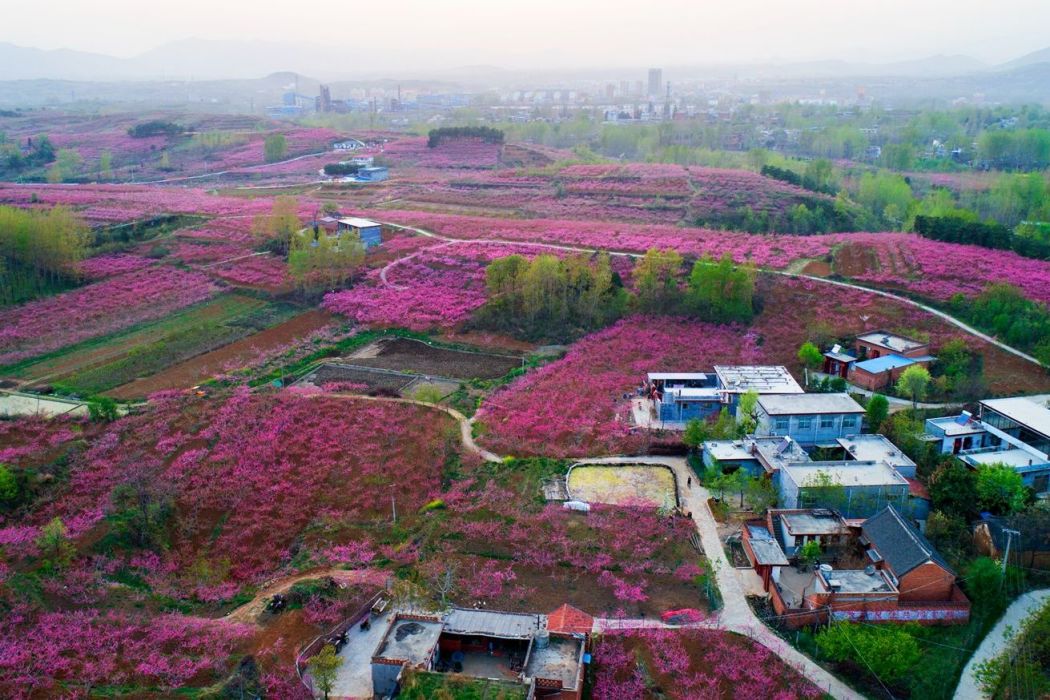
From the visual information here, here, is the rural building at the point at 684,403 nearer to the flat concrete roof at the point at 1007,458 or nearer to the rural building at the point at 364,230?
the flat concrete roof at the point at 1007,458

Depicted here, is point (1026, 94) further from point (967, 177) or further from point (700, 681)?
point (700, 681)

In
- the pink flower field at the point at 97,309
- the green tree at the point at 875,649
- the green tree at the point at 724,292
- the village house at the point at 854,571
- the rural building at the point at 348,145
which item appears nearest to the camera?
the green tree at the point at 875,649

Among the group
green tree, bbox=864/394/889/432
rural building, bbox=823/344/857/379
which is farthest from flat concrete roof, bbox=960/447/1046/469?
rural building, bbox=823/344/857/379

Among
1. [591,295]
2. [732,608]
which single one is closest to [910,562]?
[732,608]

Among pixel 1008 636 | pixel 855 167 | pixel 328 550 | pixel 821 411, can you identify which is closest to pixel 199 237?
pixel 328 550

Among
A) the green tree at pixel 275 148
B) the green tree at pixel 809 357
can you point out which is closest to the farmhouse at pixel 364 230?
the green tree at pixel 809 357

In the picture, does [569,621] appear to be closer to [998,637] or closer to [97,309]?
[998,637]
